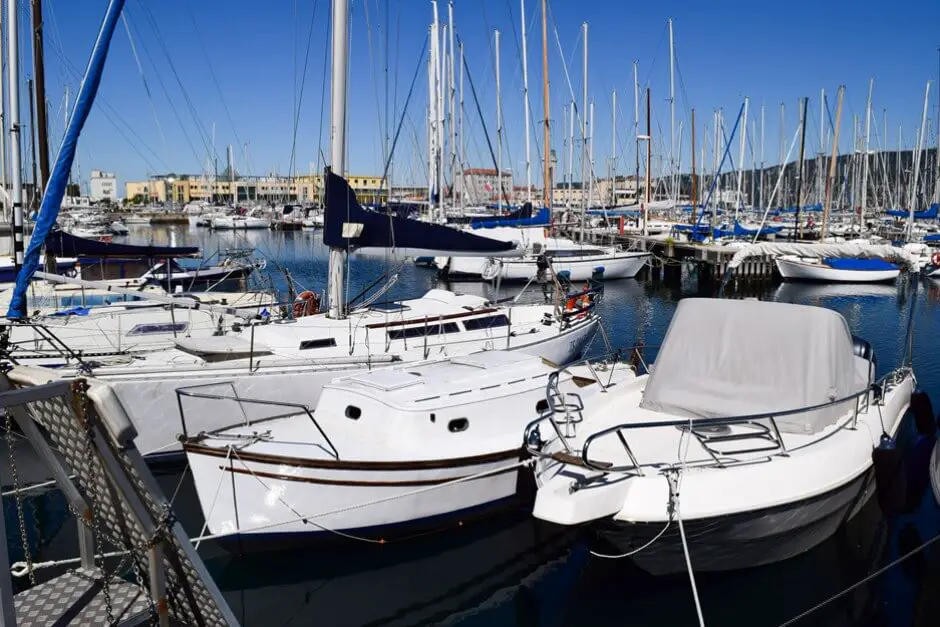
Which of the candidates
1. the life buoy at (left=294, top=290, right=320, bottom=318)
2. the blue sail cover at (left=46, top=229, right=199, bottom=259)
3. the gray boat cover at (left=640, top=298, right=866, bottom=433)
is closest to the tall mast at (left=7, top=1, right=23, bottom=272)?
the blue sail cover at (left=46, top=229, right=199, bottom=259)

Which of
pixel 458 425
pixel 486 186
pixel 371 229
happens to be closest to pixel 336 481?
pixel 458 425

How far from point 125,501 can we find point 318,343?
10603 millimetres

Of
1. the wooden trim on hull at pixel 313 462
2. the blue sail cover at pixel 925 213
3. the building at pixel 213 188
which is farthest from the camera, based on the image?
the building at pixel 213 188

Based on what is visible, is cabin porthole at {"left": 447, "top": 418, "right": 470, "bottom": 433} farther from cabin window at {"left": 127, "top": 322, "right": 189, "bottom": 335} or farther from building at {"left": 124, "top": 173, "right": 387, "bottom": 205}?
building at {"left": 124, "top": 173, "right": 387, "bottom": 205}

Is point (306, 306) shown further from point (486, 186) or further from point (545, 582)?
point (486, 186)

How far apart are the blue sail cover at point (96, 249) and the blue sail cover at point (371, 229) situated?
39.9 feet

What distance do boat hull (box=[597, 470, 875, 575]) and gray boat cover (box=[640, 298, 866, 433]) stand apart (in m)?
1.10

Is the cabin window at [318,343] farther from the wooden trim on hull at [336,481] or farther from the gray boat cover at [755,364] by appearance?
the gray boat cover at [755,364]

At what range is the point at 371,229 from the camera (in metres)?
15.1

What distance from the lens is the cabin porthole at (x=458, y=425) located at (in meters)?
10.4

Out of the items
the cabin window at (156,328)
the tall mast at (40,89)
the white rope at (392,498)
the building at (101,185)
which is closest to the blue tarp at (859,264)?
the cabin window at (156,328)

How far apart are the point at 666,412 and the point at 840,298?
31.0 m

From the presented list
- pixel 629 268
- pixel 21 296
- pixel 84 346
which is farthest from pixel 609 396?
pixel 629 268

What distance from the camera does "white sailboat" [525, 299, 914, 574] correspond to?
8.05m
